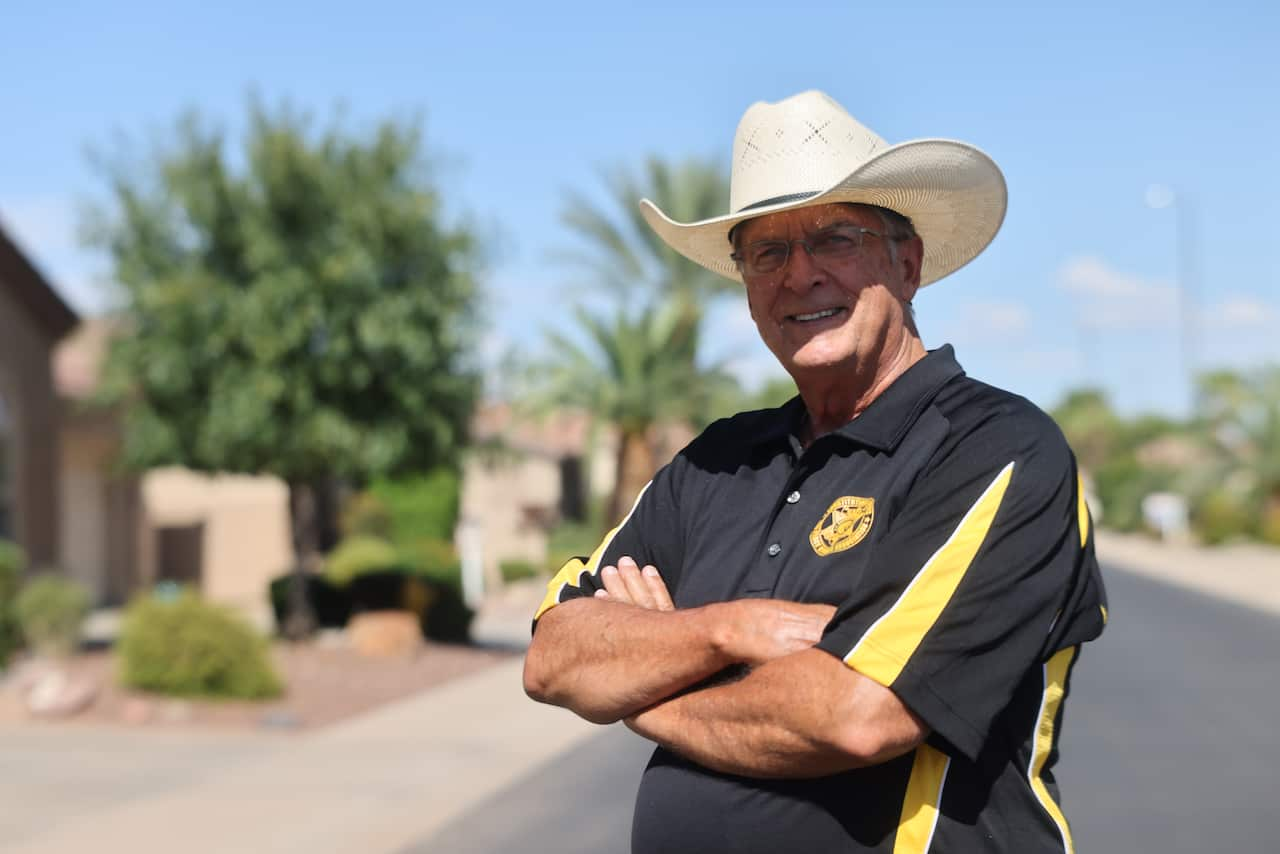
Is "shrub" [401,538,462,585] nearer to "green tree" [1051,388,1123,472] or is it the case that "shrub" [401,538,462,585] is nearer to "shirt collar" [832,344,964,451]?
"shirt collar" [832,344,964,451]

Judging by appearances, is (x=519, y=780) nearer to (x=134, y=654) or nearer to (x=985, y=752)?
(x=134, y=654)

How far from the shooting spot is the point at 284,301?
14.9 m

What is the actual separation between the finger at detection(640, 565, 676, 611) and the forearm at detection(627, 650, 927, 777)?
0.30 meters

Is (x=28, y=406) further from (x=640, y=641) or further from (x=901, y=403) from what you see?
(x=901, y=403)

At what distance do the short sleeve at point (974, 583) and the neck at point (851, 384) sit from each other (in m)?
0.36

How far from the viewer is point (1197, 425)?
40438mm

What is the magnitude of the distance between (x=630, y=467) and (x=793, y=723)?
23.6m

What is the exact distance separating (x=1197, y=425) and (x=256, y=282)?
103 feet

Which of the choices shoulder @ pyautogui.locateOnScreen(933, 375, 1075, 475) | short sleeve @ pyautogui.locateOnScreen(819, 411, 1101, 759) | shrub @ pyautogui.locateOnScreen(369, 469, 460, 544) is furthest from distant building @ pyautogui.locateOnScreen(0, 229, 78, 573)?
short sleeve @ pyautogui.locateOnScreen(819, 411, 1101, 759)

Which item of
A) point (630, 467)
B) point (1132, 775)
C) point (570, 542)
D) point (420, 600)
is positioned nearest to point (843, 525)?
point (1132, 775)

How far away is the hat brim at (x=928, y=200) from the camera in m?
2.90

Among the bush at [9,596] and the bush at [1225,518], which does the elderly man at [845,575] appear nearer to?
the bush at [9,596]

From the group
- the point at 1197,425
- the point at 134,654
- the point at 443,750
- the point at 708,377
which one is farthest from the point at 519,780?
the point at 1197,425

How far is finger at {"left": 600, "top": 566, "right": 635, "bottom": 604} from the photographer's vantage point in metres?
3.14
